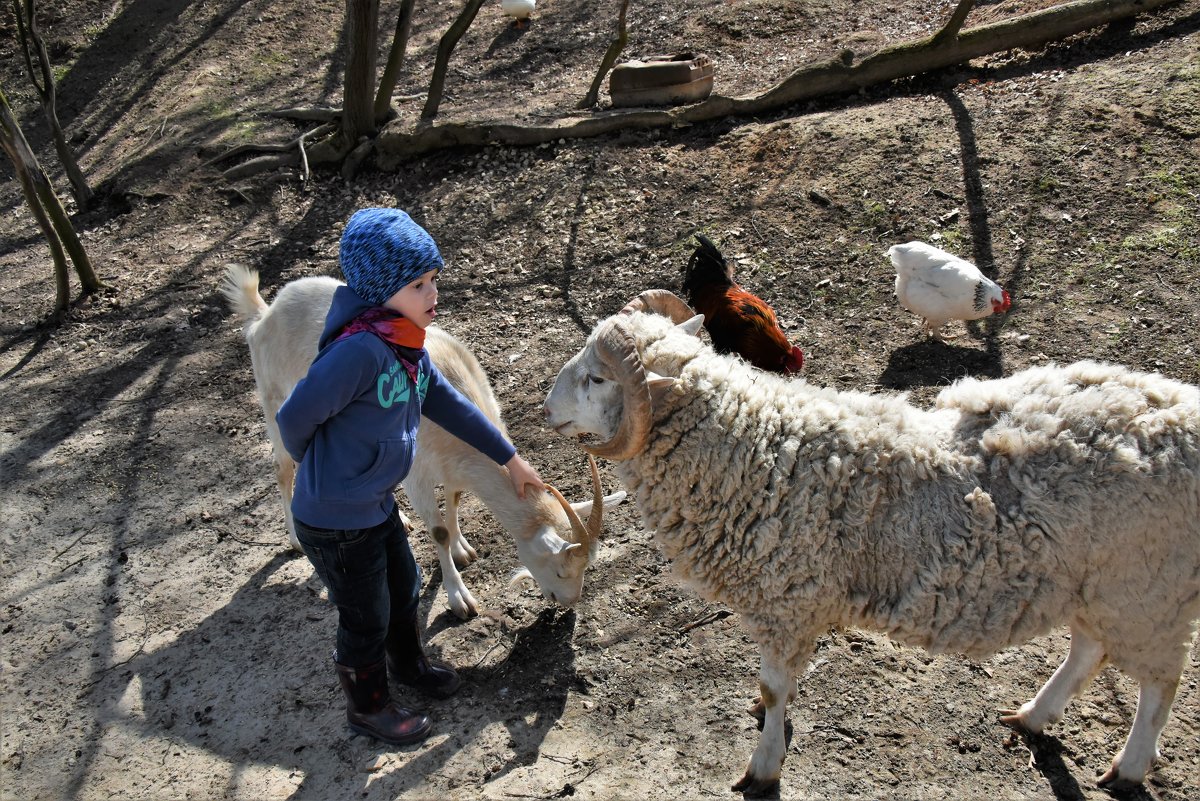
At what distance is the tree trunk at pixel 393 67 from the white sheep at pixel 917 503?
742 centimetres

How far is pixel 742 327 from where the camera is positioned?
18.1 ft

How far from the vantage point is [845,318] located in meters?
6.60

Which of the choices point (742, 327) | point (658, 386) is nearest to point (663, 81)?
point (742, 327)

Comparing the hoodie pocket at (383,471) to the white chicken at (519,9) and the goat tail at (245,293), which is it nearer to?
the goat tail at (245,293)

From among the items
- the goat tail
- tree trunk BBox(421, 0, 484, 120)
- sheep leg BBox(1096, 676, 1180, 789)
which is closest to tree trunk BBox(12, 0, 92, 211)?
tree trunk BBox(421, 0, 484, 120)

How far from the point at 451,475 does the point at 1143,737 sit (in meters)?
3.31

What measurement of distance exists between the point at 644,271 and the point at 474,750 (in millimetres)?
4583

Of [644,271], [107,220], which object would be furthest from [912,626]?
[107,220]

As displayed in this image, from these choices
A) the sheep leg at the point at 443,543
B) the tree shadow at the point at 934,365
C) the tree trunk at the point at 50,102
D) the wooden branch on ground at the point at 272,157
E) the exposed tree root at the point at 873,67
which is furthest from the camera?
the wooden branch on ground at the point at 272,157

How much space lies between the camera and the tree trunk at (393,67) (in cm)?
950

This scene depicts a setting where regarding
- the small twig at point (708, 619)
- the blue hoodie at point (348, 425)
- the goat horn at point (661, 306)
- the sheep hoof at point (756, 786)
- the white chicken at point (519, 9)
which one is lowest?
the sheep hoof at point (756, 786)

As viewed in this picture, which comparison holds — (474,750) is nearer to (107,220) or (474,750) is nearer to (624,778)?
(624,778)

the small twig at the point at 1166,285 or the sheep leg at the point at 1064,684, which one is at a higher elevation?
the small twig at the point at 1166,285

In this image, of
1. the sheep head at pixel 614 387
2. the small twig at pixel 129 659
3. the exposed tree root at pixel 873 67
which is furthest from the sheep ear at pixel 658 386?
the exposed tree root at pixel 873 67
